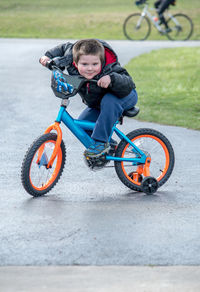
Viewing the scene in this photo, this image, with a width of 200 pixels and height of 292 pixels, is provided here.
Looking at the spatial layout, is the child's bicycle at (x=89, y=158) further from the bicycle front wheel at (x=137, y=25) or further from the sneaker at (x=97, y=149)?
the bicycle front wheel at (x=137, y=25)

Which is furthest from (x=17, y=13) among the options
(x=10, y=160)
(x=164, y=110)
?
(x=10, y=160)

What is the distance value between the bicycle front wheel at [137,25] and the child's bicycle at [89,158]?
1552cm

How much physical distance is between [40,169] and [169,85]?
23.8ft

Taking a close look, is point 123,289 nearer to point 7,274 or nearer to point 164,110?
point 7,274

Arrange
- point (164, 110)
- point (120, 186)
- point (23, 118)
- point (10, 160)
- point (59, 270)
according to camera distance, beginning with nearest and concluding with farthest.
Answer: point (59, 270) < point (120, 186) < point (10, 160) < point (23, 118) < point (164, 110)

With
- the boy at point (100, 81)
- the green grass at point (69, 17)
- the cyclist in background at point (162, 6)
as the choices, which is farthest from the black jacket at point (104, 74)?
the green grass at point (69, 17)

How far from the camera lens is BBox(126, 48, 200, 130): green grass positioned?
31.2 feet

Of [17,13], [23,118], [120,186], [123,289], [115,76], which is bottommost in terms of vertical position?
[17,13]

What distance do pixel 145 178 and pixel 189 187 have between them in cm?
56

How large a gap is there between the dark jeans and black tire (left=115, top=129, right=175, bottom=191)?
0.85 feet

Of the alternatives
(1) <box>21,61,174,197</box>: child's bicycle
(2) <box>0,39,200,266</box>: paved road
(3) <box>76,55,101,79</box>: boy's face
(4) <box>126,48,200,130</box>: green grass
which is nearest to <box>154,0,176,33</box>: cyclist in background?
(4) <box>126,48,200,130</box>: green grass

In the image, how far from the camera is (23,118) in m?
9.28

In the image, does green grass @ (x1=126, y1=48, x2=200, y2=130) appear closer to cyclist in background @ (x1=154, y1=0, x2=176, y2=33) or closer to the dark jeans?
cyclist in background @ (x1=154, y1=0, x2=176, y2=33)

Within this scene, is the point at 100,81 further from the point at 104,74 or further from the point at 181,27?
the point at 181,27
